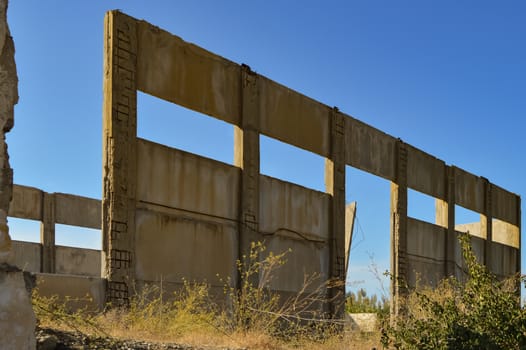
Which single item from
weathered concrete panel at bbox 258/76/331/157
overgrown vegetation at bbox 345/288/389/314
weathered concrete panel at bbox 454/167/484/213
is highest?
weathered concrete panel at bbox 258/76/331/157

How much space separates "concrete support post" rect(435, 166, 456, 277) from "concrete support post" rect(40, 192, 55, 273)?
10.6 m

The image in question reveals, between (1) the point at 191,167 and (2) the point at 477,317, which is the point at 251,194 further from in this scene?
(2) the point at 477,317

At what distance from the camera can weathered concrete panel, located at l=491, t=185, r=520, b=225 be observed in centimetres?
2120

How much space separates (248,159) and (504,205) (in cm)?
1308

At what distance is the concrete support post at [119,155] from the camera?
30.8 feet

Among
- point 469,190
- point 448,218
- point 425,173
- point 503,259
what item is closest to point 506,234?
point 503,259

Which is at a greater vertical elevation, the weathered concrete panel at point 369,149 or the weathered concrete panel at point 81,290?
the weathered concrete panel at point 369,149

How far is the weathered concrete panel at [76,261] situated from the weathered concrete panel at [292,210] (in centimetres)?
824

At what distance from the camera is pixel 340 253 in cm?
1404

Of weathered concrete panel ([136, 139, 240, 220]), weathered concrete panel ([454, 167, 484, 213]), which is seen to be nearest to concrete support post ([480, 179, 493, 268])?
weathered concrete panel ([454, 167, 484, 213])

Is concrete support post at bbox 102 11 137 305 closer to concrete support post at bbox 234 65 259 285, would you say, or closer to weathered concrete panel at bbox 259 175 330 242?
concrete support post at bbox 234 65 259 285

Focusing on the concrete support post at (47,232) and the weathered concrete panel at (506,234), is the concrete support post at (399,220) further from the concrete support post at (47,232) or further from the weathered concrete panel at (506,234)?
the concrete support post at (47,232)

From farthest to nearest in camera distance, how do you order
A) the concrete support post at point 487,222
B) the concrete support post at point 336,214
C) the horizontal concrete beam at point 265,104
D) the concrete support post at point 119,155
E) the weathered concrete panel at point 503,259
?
1. the weathered concrete panel at point 503,259
2. the concrete support post at point 487,222
3. the concrete support post at point 336,214
4. the horizontal concrete beam at point 265,104
5. the concrete support post at point 119,155

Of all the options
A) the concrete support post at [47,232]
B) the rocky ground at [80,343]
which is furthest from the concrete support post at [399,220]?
the rocky ground at [80,343]
